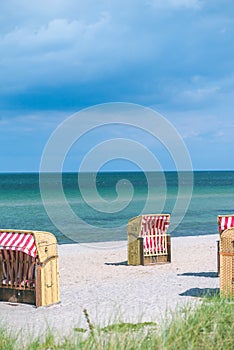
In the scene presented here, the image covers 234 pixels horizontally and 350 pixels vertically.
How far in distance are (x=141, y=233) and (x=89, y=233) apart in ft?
44.3

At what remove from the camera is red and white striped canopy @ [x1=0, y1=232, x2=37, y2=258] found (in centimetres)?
953

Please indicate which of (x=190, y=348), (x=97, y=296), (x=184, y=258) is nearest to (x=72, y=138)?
(x=184, y=258)

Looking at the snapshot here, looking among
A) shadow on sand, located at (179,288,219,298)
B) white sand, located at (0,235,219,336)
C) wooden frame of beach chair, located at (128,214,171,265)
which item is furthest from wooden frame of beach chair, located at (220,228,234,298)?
wooden frame of beach chair, located at (128,214,171,265)

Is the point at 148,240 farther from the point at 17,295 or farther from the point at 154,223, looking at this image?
the point at 17,295

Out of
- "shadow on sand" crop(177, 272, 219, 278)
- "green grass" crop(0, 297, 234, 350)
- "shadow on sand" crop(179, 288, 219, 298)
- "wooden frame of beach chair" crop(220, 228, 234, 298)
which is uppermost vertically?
"wooden frame of beach chair" crop(220, 228, 234, 298)

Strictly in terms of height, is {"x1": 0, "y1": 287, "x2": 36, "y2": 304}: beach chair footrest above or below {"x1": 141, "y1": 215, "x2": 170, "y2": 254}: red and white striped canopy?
below

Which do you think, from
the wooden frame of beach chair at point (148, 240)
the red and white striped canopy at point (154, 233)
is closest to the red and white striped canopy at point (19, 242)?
the wooden frame of beach chair at point (148, 240)

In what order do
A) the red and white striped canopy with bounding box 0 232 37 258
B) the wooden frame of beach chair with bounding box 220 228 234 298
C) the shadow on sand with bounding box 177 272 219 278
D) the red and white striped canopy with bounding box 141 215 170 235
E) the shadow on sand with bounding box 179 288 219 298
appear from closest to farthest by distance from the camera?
the wooden frame of beach chair with bounding box 220 228 234 298
the red and white striped canopy with bounding box 0 232 37 258
the shadow on sand with bounding box 179 288 219 298
the shadow on sand with bounding box 177 272 219 278
the red and white striped canopy with bounding box 141 215 170 235

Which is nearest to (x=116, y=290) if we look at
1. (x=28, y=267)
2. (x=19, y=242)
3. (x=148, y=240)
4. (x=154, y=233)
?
(x=28, y=267)

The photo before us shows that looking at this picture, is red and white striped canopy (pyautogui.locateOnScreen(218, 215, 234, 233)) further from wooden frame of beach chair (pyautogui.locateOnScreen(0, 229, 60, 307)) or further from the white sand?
wooden frame of beach chair (pyautogui.locateOnScreen(0, 229, 60, 307))

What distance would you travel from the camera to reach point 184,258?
16.0 meters

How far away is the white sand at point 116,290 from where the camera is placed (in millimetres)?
8266

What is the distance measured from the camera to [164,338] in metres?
5.51

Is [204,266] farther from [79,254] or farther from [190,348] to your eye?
[190,348]
